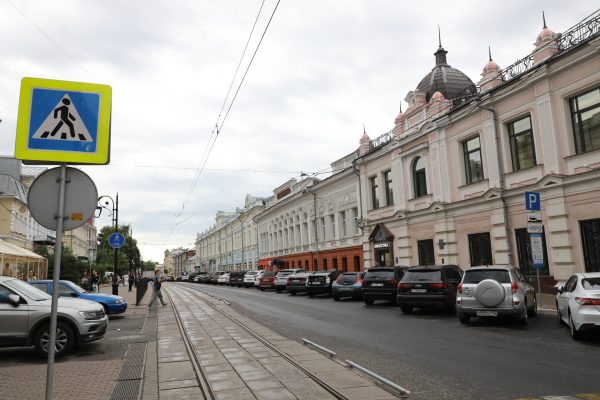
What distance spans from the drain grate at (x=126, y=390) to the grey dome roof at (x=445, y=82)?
87.5 feet

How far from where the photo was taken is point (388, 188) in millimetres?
31938

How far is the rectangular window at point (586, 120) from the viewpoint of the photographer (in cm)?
1730

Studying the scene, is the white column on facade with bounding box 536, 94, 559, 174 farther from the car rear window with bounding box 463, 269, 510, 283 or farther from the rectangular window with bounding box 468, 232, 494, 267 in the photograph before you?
the car rear window with bounding box 463, 269, 510, 283

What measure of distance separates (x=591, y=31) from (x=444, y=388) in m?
16.4

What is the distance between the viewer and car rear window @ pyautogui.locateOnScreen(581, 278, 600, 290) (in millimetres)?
9695

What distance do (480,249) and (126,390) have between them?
19.9 m

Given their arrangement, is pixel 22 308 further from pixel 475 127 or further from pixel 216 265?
pixel 216 265

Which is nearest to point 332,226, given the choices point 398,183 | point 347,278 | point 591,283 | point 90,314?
point 398,183

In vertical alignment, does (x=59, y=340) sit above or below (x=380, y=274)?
below

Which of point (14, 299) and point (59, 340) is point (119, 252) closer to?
point (59, 340)

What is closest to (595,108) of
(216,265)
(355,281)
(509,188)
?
(509,188)

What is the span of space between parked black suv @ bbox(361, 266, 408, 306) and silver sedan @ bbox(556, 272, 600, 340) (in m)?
8.98

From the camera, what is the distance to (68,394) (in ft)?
20.6

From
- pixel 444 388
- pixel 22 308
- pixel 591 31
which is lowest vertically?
pixel 444 388
